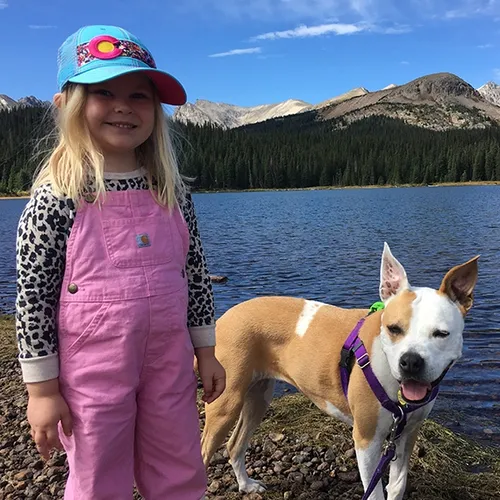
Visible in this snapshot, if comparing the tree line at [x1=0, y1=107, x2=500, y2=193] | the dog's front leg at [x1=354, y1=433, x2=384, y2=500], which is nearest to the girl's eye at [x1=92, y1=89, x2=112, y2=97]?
the dog's front leg at [x1=354, y1=433, x2=384, y2=500]

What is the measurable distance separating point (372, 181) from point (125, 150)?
13710 centimetres

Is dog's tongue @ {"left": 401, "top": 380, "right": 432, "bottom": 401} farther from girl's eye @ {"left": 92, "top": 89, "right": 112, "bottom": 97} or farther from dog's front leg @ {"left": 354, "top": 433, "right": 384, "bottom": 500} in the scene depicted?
girl's eye @ {"left": 92, "top": 89, "right": 112, "bottom": 97}

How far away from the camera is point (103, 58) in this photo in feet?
9.59

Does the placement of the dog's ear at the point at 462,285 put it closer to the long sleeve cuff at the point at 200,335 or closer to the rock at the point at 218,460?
the long sleeve cuff at the point at 200,335

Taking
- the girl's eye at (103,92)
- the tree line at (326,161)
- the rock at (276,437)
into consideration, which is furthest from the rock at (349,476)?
the tree line at (326,161)

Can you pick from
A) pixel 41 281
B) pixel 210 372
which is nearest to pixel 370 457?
pixel 210 372

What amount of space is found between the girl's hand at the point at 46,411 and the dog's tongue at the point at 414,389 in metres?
2.17

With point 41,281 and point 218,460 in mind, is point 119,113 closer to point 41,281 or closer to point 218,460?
point 41,281

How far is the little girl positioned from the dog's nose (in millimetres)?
1366

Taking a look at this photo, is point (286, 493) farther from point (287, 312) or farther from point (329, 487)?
point (287, 312)

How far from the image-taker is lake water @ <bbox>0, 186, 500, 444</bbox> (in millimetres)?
8405

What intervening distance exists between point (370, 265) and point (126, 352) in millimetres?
17920

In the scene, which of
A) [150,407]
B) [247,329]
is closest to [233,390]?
[247,329]

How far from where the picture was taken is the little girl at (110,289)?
9.21 ft
